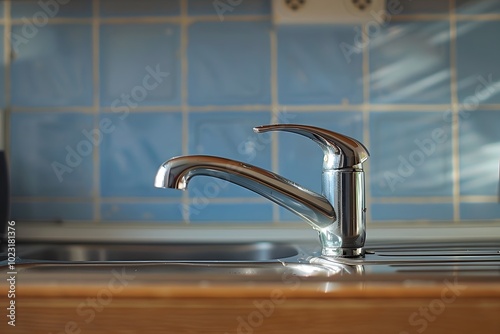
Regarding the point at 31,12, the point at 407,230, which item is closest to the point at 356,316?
the point at 407,230

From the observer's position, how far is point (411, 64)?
896 mm

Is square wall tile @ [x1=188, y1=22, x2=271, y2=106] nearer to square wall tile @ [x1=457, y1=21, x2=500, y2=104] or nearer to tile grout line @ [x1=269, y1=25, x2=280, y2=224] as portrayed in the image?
tile grout line @ [x1=269, y1=25, x2=280, y2=224]

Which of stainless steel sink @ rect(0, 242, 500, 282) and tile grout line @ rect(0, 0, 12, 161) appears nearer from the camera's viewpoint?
stainless steel sink @ rect(0, 242, 500, 282)

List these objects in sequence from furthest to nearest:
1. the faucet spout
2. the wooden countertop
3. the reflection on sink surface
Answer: the reflection on sink surface
the faucet spout
the wooden countertop

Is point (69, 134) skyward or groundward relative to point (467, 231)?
skyward

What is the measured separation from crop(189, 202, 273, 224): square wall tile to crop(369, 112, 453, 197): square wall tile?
184 millimetres

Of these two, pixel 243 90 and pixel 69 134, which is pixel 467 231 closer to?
pixel 243 90

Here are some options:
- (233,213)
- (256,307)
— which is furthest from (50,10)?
(256,307)

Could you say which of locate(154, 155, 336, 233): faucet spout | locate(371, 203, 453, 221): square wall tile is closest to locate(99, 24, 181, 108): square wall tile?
locate(154, 155, 336, 233): faucet spout

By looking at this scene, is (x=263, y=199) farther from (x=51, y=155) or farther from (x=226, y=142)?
(x=51, y=155)

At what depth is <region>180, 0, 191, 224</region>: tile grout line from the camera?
2.95 feet

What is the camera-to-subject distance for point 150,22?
91cm

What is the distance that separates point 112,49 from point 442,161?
0.58 metres

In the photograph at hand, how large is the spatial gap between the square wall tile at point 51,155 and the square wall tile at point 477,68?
629 mm
